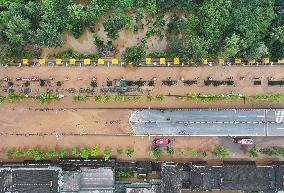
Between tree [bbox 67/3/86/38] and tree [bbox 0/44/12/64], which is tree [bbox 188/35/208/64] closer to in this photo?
tree [bbox 67/3/86/38]

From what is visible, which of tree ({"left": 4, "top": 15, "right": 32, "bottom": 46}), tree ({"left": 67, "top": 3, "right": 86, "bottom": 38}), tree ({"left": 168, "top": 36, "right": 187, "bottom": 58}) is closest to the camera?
tree ({"left": 4, "top": 15, "right": 32, "bottom": 46})

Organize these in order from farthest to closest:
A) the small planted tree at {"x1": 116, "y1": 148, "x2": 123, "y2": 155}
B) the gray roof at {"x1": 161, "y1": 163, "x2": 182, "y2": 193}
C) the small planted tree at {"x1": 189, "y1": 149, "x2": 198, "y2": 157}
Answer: the small planted tree at {"x1": 116, "y1": 148, "x2": 123, "y2": 155} → the small planted tree at {"x1": 189, "y1": 149, "x2": 198, "y2": 157} → the gray roof at {"x1": 161, "y1": 163, "x2": 182, "y2": 193}

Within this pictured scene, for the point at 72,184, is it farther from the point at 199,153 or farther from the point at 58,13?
the point at 58,13

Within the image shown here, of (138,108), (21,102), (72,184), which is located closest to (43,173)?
(72,184)

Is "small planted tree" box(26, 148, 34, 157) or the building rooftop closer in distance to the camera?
"small planted tree" box(26, 148, 34, 157)

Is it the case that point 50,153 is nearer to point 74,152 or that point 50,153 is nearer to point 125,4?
point 74,152

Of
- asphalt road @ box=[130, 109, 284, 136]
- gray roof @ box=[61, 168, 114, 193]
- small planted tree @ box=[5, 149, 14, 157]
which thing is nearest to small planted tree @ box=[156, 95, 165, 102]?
asphalt road @ box=[130, 109, 284, 136]

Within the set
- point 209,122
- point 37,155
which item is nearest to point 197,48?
point 209,122
